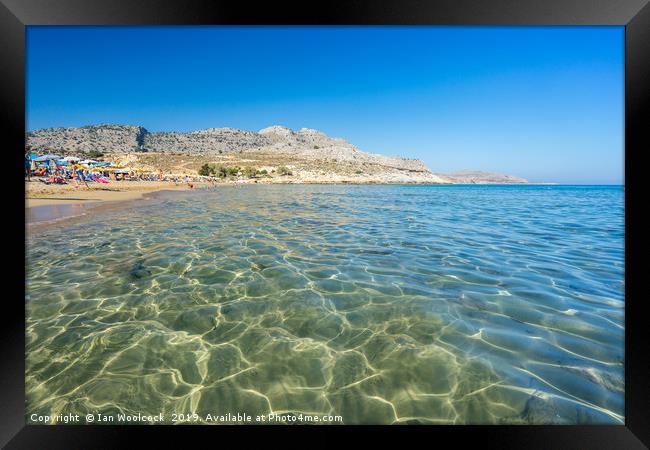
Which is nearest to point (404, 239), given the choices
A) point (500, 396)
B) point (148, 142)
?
point (500, 396)

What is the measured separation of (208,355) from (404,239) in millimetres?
8424

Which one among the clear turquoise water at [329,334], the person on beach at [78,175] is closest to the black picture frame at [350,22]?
the clear turquoise water at [329,334]

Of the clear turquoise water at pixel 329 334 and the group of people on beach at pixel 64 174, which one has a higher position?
the group of people on beach at pixel 64 174

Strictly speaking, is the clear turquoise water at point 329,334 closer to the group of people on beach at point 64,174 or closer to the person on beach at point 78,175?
the group of people on beach at point 64,174

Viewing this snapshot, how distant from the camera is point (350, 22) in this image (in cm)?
237

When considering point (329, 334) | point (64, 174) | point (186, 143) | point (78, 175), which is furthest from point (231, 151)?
point (329, 334)

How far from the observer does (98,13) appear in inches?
91.7

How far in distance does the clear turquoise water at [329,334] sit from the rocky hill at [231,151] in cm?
7680

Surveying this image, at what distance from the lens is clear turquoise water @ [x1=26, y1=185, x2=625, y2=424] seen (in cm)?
289

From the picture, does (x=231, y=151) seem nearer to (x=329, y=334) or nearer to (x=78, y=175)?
(x=78, y=175)

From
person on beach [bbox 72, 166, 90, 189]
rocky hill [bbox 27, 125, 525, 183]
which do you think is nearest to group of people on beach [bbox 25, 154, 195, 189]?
person on beach [bbox 72, 166, 90, 189]

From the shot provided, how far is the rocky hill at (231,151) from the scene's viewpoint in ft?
293

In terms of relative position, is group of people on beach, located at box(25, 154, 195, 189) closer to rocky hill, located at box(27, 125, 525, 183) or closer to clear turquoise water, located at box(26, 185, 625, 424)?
clear turquoise water, located at box(26, 185, 625, 424)

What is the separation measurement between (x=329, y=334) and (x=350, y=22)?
3.69 metres
